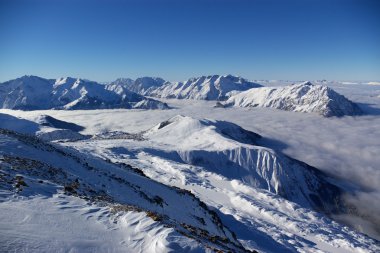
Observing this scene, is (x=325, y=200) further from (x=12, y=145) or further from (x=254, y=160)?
(x=12, y=145)

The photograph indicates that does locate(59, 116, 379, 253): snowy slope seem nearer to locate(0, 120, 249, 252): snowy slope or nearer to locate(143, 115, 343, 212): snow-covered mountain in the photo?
locate(143, 115, 343, 212): snow-covered mountain

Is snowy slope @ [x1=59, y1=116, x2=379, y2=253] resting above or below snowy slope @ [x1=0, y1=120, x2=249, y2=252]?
below

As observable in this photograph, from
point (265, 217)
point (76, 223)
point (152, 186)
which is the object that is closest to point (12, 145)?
point (152, 186)

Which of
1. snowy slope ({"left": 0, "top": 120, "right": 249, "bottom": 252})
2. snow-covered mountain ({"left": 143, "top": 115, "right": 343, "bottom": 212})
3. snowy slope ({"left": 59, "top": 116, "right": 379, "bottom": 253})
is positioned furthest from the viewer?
snow-covered mountain ({"left": 143, "top": 115, "right": 343, "bottom": 212})

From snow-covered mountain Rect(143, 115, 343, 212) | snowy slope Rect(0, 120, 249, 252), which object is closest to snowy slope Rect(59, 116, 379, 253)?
snow-covered mountain Rect(143, 115, 343, 212)

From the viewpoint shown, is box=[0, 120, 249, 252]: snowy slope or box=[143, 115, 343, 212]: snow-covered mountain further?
box=[143, 115, 343, 212]: snow-covered mountain

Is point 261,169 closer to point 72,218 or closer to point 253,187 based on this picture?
point 253,187

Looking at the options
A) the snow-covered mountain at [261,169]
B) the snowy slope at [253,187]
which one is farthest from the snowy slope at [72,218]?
the snow-covered mountain at [261,169]

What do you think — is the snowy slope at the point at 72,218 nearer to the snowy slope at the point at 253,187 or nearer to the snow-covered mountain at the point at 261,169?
the snowy slope at the point at 253,187

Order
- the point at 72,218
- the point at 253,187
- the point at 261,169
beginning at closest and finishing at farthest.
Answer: the point at 72,218 < the point at 253,187 < the point at 261,169

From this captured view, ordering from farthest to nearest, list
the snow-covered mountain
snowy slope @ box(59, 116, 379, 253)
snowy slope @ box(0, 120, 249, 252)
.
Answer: the snow-covered mountain, snowy slope @ box(59, 116, 379, 253), snowy slope @ box(0, 120, 249, 252)

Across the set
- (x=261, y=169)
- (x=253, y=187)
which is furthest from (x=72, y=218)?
(x=261, y=169)
